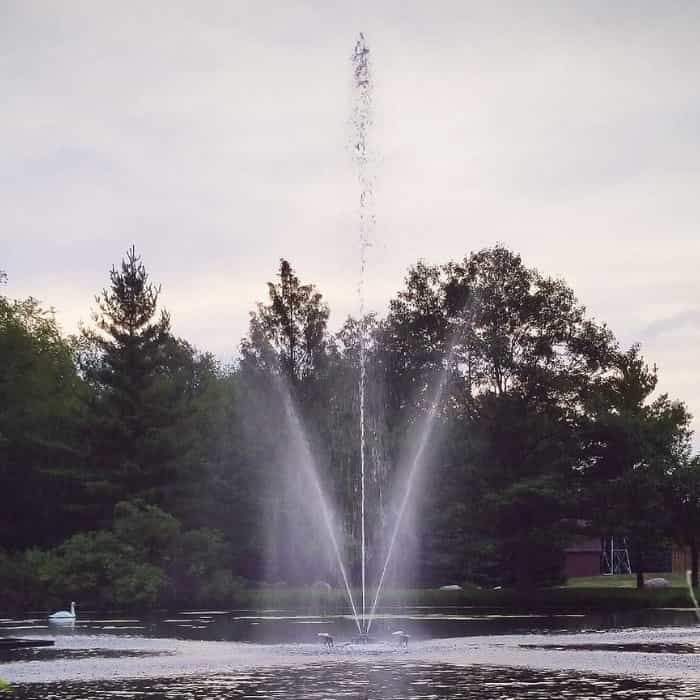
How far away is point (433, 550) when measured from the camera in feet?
257

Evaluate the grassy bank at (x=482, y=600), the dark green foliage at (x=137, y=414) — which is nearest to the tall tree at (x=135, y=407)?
the dark green foliage at (x=137, y=414)

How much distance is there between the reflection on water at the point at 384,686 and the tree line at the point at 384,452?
41901 millimetres

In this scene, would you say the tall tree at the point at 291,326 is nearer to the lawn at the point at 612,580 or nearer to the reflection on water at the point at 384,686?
the lawn at the point at 612,580

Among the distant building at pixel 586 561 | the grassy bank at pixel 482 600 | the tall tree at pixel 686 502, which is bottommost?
the grassy bank at pixel 482 600

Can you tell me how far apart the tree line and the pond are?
66.4 feet

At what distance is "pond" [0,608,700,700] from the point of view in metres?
25.5

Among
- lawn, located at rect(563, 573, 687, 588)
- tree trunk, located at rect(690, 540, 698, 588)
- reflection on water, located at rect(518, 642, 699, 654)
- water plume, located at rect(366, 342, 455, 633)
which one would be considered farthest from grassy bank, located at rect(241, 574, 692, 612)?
reflection on water, located at rect(518, 642, 699, 654)

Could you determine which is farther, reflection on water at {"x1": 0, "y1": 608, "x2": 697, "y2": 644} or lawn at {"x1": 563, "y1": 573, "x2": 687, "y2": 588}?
lawn at {"x1": 563, "y1": 573, "x2": 687, "y2": 588}

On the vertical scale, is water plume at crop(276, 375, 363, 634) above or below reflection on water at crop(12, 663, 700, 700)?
above

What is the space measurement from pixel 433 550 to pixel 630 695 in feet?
180

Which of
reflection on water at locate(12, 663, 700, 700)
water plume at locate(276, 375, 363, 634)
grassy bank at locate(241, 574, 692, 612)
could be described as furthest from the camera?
water plume at locate(276, 375, 363, 634)

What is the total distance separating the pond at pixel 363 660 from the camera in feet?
83.5

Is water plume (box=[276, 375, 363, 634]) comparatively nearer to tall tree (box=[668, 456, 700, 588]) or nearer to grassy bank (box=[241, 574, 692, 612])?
grassy bank (box=[241, 574, 692, 612])

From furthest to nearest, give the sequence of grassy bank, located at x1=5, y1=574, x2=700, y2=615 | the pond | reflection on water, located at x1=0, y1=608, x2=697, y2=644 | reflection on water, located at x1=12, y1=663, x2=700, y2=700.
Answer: grassy bank, located at x1=5, y1=574, x2=700, y2=615 < reflection on water, located at x1=0, y1=608, x2=697, y2=644 < the pond < reflection on water, located at x1=12, y1=663, x2=700, y2=700
